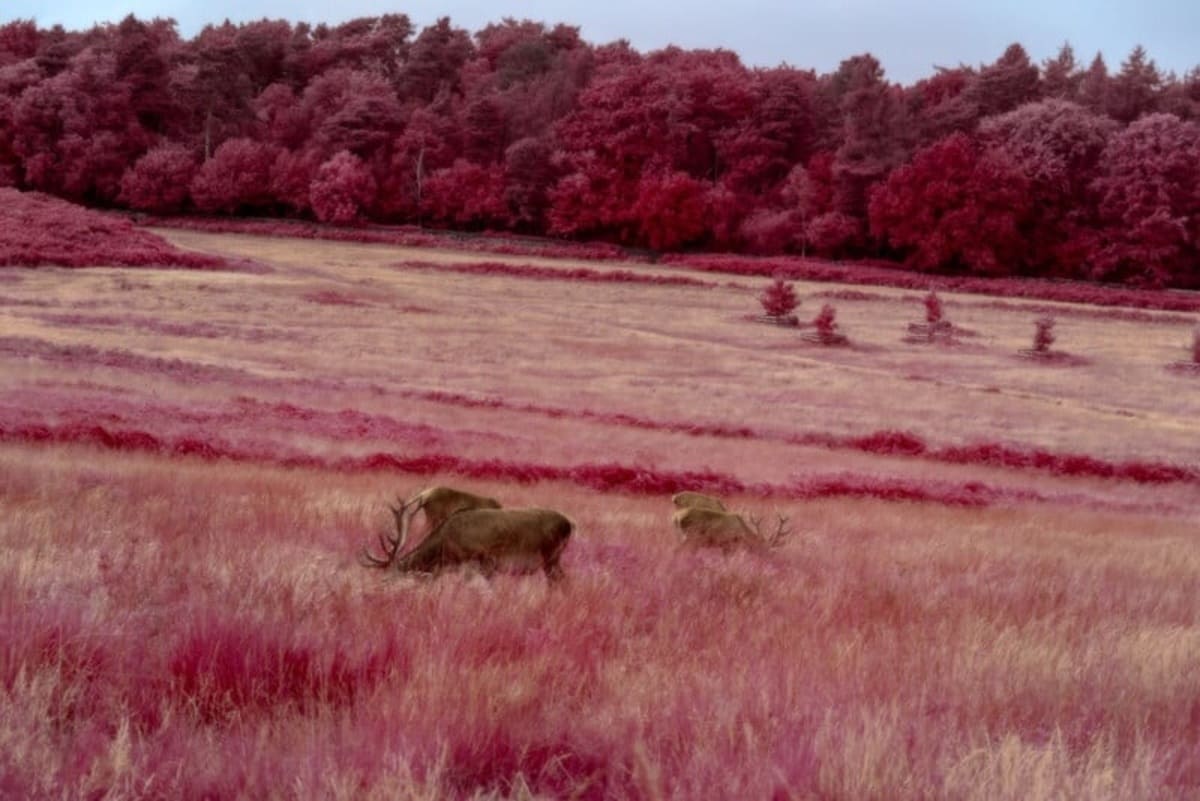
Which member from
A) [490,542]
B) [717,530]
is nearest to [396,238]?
[717,530]

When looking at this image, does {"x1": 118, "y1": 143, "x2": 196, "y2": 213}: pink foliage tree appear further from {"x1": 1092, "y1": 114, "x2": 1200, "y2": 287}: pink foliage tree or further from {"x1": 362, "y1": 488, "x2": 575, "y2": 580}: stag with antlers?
{"x1": 362, "y1": 488, "x2": 575, "y2": 580}: stag with antlers

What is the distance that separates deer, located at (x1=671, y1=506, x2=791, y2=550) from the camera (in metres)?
9.50

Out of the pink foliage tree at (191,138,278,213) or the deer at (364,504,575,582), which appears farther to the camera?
the pink foliage tree at (191,138,278,213)

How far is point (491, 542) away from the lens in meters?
7.09

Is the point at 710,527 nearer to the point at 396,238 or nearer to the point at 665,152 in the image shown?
the point at 396,238

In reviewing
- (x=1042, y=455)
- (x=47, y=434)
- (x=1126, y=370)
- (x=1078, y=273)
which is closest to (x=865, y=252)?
(x=1078, y=273)

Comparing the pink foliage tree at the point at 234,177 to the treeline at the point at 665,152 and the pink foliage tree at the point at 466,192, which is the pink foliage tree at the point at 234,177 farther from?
the pink foliage tree at the point at 466,192

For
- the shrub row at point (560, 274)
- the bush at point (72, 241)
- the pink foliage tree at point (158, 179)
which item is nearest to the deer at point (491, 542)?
the bush at point (72, 241)

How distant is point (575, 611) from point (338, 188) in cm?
6436

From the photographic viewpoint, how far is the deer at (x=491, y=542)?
6.81 m

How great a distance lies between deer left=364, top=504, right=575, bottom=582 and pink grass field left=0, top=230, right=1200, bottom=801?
1.31 ft

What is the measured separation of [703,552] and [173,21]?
323 ft

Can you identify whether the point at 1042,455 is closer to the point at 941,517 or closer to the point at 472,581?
the point at 941,517

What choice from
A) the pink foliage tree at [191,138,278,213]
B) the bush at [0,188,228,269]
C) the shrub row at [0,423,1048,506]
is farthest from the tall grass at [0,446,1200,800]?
the pink foliage tree at [191,138,278,213]
